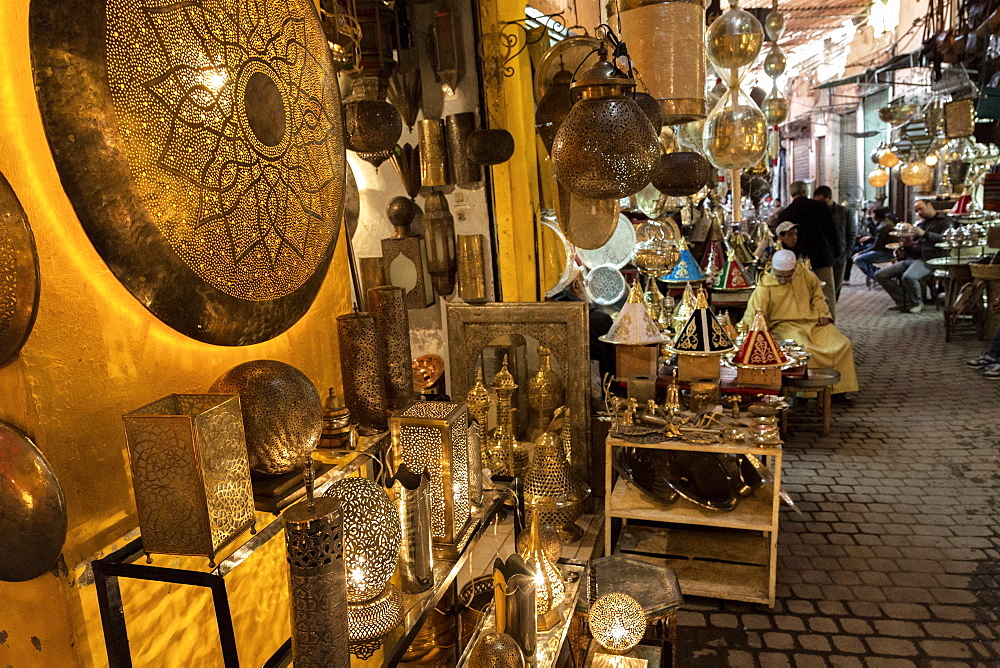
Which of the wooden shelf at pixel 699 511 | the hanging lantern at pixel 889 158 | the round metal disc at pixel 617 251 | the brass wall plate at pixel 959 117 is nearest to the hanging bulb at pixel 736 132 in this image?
the wooden shelf at pixel 699 511

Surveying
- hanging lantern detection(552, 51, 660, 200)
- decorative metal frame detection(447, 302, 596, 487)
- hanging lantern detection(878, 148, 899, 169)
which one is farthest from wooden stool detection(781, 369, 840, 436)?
hanging lantern detection(878, 148, 899, 169)

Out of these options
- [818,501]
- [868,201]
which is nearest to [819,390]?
[818,501]

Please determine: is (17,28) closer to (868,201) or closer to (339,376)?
(339,376)

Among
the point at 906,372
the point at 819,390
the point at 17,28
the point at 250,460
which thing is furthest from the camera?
the point at 906,372

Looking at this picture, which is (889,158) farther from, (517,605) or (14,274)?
(14,274)

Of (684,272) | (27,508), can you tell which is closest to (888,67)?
(684,272)

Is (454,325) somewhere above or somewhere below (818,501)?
above

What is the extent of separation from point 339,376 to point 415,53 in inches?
84.3

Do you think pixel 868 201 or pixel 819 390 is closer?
pixel 819 390

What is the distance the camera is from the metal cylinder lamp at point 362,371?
1.36 m

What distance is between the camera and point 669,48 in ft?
6.12

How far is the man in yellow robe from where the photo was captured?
16.8ft

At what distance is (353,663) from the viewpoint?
1.48 m

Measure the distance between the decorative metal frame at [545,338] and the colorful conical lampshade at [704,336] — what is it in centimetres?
53
